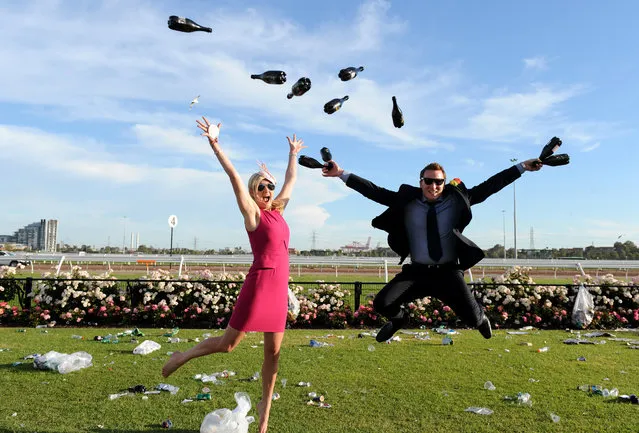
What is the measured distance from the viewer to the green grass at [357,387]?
4730 millimetres

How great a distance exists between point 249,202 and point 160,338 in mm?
6005

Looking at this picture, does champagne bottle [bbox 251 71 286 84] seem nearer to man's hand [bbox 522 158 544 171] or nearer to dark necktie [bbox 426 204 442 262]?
dark necktie [bbox 426 204 442 262]

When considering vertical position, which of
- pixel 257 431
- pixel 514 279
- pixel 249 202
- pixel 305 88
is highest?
pixel 305 88

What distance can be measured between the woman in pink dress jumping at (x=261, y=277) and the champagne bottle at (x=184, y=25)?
2.76 feet

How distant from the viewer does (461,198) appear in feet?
15.6

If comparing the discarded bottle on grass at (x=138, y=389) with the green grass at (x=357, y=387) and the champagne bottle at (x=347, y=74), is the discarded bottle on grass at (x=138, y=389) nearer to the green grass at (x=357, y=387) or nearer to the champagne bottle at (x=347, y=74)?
the green grass at (x=357, y=387)

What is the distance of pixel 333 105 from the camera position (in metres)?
4.96

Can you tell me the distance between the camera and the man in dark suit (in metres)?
4.69

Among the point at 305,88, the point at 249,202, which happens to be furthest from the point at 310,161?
the point at 249,202

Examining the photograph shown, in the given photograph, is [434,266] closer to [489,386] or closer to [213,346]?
[213,346]

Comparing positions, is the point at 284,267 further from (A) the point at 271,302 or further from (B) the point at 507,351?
(B) the point at 507,351

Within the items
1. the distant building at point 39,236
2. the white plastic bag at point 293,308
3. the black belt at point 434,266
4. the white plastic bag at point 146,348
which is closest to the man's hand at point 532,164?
the black belt at point 434,266

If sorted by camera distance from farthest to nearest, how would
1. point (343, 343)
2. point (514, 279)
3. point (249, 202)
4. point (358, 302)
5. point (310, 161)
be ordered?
point (514, 279)
point (358, 302)
point (343, 343)
point (310, 161)
point (249, 202)

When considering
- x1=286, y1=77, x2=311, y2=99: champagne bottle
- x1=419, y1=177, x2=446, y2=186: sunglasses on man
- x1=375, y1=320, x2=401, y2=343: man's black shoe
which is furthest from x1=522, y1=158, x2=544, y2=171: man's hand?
x1=286, y1=77, x2=311, y2=99: champagne bottle
